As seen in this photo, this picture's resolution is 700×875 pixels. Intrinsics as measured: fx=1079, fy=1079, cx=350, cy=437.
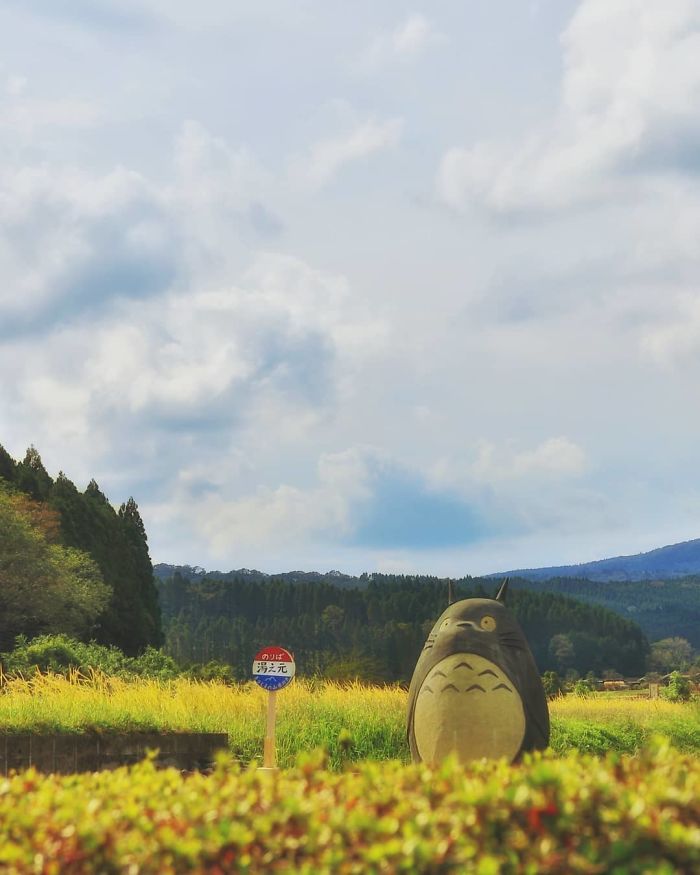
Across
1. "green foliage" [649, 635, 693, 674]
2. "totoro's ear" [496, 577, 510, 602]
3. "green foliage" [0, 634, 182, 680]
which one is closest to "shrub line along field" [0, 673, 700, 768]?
"green foliage" [0, 634, 182, 680]

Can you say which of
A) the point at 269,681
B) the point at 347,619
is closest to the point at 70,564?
the point at 269,681

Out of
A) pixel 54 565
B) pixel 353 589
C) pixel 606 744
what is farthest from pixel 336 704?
pixel 353 589

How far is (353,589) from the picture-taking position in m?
89.2

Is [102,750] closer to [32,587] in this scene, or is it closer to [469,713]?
[469,713]

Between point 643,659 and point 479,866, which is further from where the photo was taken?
point 643,659

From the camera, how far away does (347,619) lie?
84875 millimetres

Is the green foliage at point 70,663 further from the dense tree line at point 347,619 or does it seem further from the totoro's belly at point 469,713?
the dense tree line at point 347,619

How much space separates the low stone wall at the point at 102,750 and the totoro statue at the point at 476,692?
14.4 feet

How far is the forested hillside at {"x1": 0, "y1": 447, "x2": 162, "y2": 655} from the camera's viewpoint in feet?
105

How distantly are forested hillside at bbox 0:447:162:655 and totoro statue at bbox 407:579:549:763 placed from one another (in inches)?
976

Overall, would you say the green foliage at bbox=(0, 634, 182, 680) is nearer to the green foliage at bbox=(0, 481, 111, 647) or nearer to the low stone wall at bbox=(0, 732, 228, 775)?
the low stone wall at bbox=(0, 732, 228, 775)

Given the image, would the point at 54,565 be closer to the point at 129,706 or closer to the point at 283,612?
the point at 129,706

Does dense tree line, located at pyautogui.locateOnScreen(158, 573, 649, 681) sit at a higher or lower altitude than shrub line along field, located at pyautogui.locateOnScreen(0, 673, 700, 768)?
higher

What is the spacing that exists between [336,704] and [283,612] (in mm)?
75265
